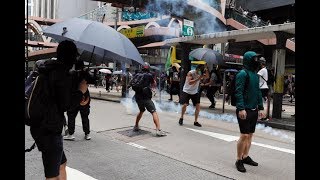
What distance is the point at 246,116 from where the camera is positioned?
5266 millimetres

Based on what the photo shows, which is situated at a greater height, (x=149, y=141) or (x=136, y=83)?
(x=136, y=83)

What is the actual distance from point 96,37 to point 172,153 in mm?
2868

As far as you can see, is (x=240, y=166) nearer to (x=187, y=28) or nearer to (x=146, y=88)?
(x=146, y=88)

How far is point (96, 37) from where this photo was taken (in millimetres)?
4367

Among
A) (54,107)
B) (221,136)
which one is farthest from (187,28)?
(54,107)

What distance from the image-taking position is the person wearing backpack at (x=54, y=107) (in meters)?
2.95

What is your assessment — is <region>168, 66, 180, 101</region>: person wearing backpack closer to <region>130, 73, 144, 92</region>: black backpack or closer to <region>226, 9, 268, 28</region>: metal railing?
<region>226, 9, 268, 28</region>: metal railing

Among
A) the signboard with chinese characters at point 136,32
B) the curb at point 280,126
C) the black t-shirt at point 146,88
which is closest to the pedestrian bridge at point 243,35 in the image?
the curb at point 280,126

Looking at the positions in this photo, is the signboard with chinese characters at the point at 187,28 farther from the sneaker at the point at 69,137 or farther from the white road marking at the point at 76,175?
the white road marking at the point at 76,175

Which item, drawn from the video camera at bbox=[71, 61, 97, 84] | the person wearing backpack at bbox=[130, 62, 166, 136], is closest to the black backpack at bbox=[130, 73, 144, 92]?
the person wearing backpack at bbox=[130, 62, 166, 136]

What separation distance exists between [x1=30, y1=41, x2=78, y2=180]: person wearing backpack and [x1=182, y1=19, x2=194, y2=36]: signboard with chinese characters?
42.7 ft

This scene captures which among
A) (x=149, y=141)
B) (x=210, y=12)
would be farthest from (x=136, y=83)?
(x=210, y=12)

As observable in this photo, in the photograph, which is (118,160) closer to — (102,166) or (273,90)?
(102,166)
